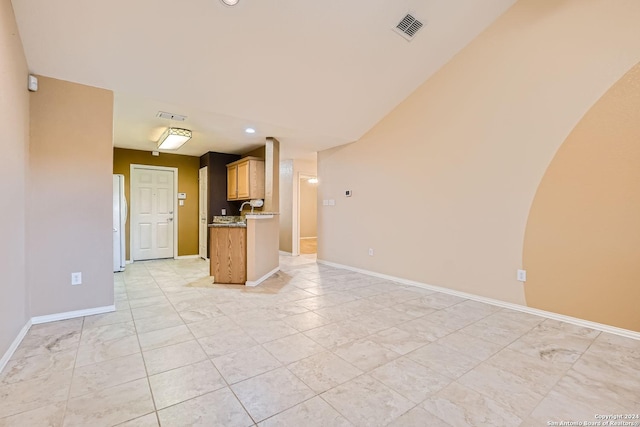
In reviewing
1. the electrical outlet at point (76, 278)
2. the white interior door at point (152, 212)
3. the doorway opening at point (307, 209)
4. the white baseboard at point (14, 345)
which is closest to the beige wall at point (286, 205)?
the white interior door at point (152, 212)

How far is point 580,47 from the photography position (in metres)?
2.75

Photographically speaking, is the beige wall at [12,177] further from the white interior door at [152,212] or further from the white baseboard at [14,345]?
the white interior door at [152,212]

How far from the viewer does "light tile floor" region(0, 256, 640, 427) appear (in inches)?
61.0

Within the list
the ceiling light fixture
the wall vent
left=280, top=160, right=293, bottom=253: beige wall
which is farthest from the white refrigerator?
left=280, top=160, right=293, bottom=253: beige wall

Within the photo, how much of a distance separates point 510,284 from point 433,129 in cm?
214

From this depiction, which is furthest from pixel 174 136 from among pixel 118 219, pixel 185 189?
pixel 185 189

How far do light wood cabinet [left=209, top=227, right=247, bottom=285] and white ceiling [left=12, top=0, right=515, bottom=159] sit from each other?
1.56 m

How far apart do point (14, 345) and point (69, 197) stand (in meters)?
1.32

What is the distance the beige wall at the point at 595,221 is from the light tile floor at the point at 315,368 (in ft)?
1.02

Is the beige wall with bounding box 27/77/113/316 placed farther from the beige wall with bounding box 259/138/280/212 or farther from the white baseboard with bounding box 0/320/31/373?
the beige wall with bounding box 259/138/280/212

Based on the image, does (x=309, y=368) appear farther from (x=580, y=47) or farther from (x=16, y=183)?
(x=580, y=47)

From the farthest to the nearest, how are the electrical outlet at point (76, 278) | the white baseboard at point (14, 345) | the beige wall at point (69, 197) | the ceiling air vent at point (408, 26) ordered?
the ceiling air vent at point (408, 26) < the electrical outlet at point (76, 278) < the beige wall at point (69, 197) < the white baseboard at point (14, 345)

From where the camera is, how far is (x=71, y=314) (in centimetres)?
286

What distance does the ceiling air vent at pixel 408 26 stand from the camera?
304cm
